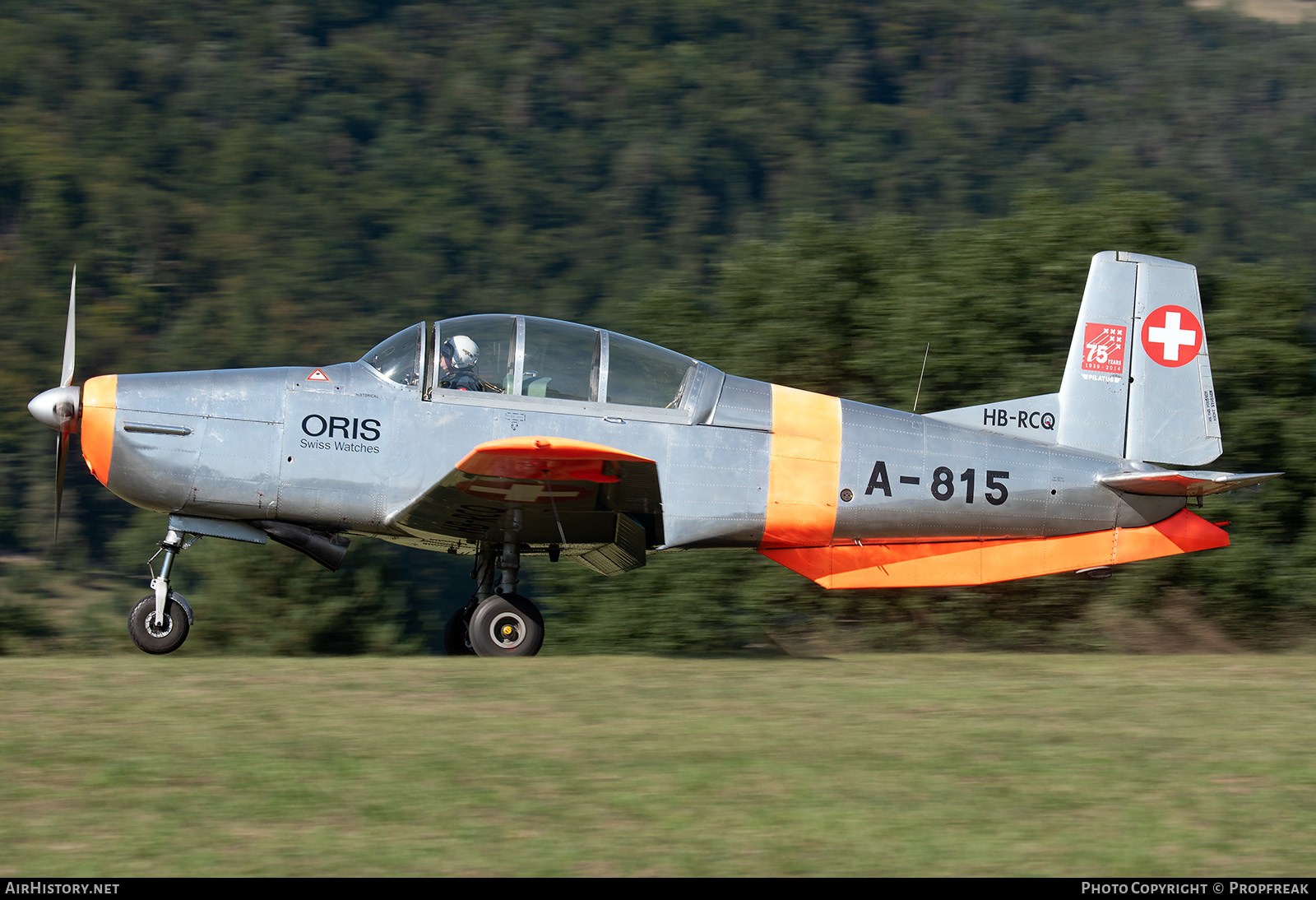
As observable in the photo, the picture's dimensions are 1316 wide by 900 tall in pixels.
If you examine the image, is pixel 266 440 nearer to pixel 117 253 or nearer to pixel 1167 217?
pixel 1167 217

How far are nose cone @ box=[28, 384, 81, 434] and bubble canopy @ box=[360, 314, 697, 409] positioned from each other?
1.72 meters

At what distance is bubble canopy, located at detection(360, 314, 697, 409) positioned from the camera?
8.05 m

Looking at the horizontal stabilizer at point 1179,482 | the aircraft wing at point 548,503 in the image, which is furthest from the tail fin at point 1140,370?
the aircraft wing at point 548,503

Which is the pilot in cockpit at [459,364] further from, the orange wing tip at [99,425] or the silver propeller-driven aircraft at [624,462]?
the orange wing tip at [99,425]

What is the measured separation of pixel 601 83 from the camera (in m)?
84.1

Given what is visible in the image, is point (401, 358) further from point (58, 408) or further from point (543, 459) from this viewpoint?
point (58, 408)

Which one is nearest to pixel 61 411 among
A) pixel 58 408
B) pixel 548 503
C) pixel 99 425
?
pixel 58 408

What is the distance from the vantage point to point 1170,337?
359 inches

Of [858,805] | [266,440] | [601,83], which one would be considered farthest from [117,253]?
[858,805]

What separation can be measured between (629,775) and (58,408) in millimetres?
4571

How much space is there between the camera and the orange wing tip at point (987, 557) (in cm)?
866

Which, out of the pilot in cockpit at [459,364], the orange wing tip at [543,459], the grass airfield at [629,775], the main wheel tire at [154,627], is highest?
the pilot in cockpit at [459,364]

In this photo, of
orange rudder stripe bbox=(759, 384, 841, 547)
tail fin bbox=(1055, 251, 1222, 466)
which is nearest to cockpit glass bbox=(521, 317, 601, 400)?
orange rudder stripe bbox=(759, 384, 841, 547)

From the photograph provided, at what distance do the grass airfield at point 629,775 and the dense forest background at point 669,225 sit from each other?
Answer: 7090mm
